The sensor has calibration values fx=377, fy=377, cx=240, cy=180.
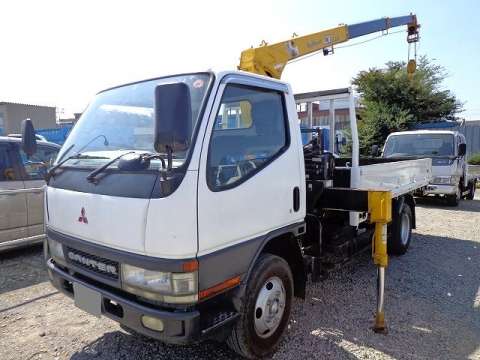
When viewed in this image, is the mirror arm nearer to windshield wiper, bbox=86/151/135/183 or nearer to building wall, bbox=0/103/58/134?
windshield wiper, bbox=86/151/135/183

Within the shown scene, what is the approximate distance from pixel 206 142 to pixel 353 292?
3010 millimetres

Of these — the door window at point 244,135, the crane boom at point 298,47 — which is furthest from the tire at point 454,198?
the door window at point 244,135

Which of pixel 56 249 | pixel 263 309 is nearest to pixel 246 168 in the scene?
pixel 263 309

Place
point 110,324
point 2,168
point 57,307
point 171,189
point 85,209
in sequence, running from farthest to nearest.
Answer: point 2,168 < point 57,307 < point 110,324 < point 85,209 < point 171,189

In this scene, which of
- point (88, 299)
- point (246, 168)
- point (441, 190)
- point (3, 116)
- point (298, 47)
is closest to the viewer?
point (88, 299)

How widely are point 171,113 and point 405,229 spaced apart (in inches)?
204

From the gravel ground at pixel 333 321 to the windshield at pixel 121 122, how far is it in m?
1.62

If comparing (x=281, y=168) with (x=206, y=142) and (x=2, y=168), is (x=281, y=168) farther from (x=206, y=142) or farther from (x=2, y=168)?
(x=2, y=168)

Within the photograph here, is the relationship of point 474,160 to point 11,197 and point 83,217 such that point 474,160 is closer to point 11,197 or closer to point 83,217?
point 11,197

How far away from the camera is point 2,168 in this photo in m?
5.34

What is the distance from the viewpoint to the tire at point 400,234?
5.76m

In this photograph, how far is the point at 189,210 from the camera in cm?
228

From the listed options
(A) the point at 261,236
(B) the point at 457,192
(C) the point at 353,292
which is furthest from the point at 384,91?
(A) the point at 261,236

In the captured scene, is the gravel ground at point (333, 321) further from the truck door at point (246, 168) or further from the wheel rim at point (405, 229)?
the truck door at point (246, 168)
